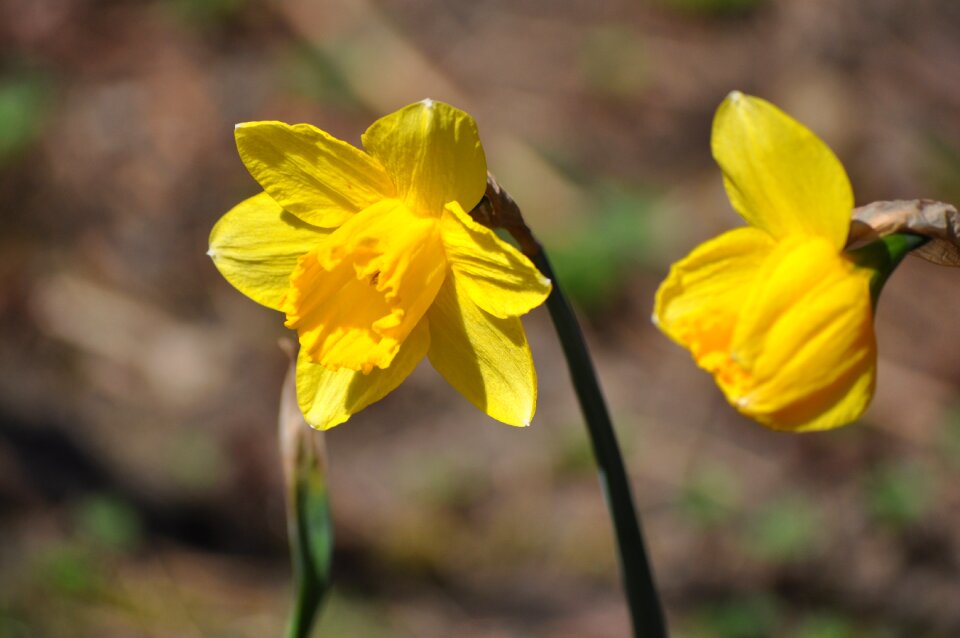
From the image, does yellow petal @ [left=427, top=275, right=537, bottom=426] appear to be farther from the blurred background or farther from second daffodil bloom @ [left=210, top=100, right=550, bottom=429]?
the blurred background

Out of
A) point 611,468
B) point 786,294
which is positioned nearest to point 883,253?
point 786,294

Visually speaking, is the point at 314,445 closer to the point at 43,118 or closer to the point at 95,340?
the point at 95,340

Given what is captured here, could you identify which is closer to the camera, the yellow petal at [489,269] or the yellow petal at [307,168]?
the yellow petal at [489,269]

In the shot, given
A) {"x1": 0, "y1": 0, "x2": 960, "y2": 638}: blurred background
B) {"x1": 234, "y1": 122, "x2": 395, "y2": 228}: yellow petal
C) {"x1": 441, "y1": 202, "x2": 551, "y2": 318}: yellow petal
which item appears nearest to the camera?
{"x1": 441, "y1": 202, "x2": 551, "y2": 318}: yellow petal

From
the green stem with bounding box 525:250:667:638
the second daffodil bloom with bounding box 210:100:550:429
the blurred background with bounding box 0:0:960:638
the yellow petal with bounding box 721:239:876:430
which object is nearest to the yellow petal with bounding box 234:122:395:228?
the second daffodil bloom with bounding box 210:100:550:429

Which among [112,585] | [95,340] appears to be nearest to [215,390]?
[95,340]

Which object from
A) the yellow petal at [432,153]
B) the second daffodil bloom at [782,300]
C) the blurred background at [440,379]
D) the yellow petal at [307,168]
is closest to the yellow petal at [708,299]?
the second daffodil bloom at [782,300]

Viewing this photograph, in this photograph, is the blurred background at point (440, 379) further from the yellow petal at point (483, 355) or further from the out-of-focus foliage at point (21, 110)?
the yellow petal at point (483, 355)

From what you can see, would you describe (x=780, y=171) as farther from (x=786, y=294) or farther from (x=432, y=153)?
(x=432, y=153)
